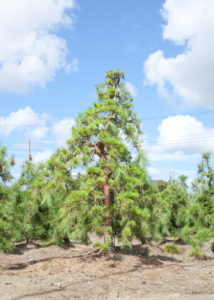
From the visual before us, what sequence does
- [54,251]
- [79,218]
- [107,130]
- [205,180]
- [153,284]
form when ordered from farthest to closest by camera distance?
[54,251] < [205,180] < [107,130] < [79,218] < [153,284]

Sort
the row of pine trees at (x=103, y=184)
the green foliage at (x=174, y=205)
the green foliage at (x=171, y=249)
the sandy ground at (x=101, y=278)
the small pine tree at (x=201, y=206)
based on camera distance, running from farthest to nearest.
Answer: the green foliage at (x=174, y=205) < the green foliage at (x=171, y=249) < the small pine tree at (x=201, y=206) < the row of pine trees at (x=103, y=184) < the sandy ground at (x=101, y=278)

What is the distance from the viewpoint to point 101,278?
960 cm

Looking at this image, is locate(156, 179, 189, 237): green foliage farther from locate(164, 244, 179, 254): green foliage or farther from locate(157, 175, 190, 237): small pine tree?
→ locate(164, 244, 179, 254): green foliage

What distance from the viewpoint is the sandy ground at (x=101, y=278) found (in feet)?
26.7

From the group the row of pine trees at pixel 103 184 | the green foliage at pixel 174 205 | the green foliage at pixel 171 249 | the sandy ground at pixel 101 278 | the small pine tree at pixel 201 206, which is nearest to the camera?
the sandy ground at pixel 101 278

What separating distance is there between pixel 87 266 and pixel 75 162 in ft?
12.3

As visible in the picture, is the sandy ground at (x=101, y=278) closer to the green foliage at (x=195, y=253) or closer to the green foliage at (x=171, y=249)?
the green foliage at (x=195, y=253)

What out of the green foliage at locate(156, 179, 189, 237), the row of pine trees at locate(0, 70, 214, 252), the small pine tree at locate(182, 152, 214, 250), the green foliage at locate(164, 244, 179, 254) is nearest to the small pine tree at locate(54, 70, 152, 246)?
the row of pine trees at locate(0, 70, 214, 252)

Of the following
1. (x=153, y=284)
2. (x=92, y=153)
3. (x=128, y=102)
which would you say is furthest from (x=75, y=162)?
(x=153, y=284)

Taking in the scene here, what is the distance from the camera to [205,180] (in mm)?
14742

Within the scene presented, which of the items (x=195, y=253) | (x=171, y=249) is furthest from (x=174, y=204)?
(x=195, y=253)

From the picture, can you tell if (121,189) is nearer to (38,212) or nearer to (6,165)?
(6,165)

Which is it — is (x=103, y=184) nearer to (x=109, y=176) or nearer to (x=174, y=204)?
(x=109, y=176)

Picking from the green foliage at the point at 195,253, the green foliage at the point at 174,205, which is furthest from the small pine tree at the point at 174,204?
the green foliage at the point at 195,253
